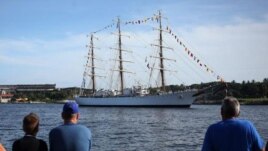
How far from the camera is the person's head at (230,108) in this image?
6.83 metres

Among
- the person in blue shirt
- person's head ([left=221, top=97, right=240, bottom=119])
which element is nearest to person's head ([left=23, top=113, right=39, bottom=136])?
the person in blue shirt

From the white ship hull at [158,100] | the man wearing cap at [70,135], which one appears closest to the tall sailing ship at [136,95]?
the white ship hull at [158,100]

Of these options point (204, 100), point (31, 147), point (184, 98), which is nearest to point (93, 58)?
point (184, 98)

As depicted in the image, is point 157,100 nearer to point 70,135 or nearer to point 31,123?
point 70,135

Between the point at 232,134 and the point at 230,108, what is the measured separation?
0.37m

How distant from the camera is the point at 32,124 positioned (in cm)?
711

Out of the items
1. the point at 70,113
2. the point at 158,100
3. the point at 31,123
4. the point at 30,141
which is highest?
the point at 158,100

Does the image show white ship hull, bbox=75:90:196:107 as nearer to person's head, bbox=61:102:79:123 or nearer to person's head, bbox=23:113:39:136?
person's head, bbox=61:102:79:123

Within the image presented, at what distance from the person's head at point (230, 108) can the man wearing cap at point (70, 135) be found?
2143 millimetres

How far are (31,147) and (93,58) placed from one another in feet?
490

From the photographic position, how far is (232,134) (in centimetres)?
682

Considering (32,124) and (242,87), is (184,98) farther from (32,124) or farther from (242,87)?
(32,124)

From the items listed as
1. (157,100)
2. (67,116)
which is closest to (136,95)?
(157,100)

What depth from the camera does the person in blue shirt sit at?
267 inches
